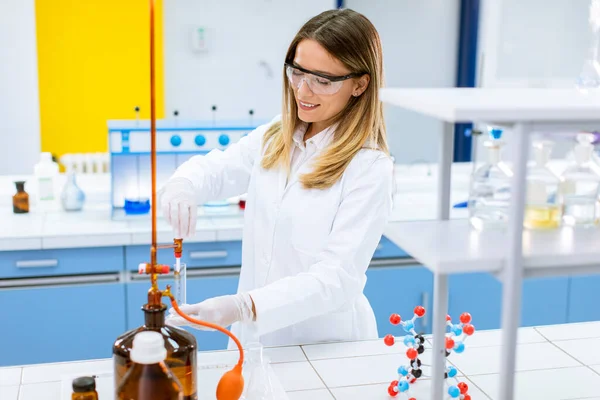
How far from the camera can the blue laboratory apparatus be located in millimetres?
3084

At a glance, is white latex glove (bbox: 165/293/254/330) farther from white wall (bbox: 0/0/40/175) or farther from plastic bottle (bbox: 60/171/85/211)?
white wall (bbox: 0/0/40/175)

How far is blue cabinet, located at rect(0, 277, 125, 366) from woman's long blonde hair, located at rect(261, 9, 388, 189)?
1.33 m

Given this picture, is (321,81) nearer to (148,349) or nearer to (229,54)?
(148,349)

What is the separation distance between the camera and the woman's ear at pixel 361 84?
1.95 meters

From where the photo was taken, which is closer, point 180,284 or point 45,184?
point 180,284

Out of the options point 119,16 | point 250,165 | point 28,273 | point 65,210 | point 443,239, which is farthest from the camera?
point 119,16

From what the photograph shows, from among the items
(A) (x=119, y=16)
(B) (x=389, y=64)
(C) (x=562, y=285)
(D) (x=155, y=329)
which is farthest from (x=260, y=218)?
(B) (x=389, y=64)

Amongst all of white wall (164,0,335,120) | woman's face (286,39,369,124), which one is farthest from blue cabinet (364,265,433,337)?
white wall (164,0,335,120)

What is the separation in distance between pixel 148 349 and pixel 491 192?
62cm

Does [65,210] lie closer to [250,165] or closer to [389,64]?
[250,165]

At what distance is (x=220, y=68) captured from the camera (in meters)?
5.34

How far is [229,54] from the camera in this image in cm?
532

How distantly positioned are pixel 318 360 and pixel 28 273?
5.11 feet

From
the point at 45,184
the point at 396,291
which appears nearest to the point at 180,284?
the point at 396,291
